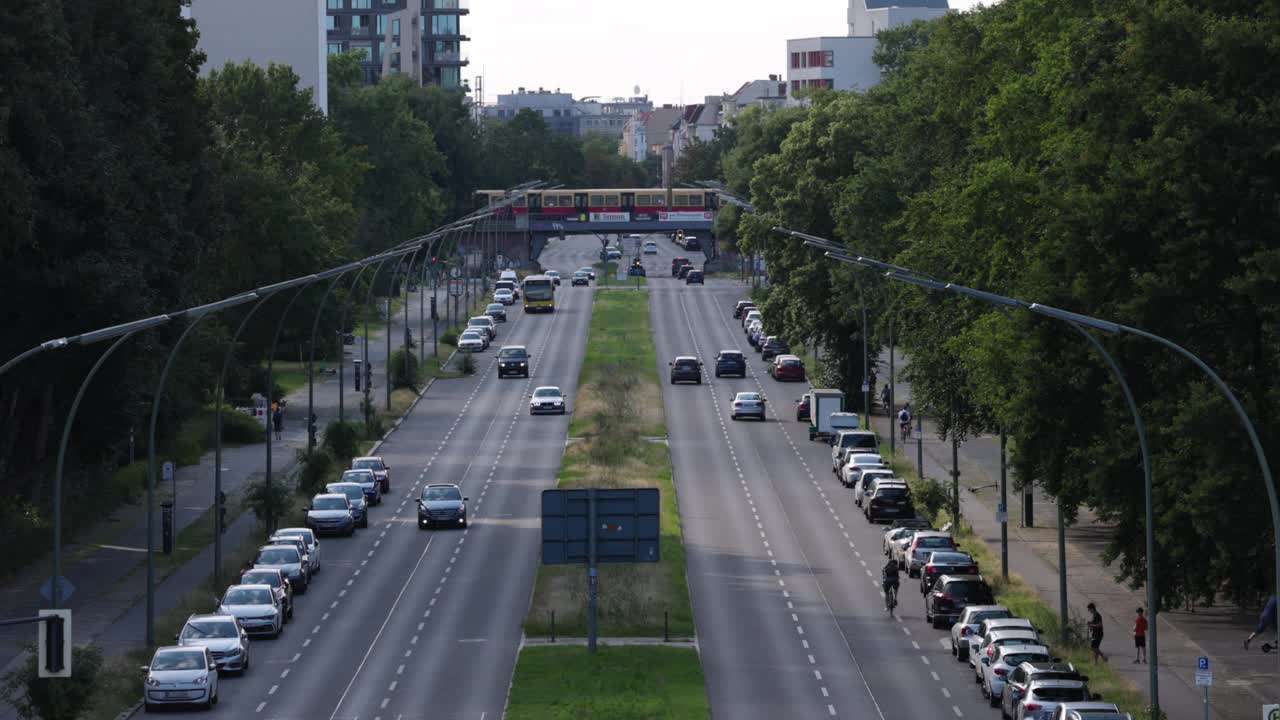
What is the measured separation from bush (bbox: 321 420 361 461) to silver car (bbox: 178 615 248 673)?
114ft

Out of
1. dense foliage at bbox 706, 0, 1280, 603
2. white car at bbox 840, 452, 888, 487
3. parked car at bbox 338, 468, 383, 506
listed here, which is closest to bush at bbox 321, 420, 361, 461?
parked car at bbox 338, 468, 383, 506

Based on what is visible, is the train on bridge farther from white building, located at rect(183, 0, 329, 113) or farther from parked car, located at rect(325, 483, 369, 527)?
parked car, located at rect(325, 483, 369, 527)

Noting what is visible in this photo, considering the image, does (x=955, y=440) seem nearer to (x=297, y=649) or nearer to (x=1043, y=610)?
(x=1043, y=610)

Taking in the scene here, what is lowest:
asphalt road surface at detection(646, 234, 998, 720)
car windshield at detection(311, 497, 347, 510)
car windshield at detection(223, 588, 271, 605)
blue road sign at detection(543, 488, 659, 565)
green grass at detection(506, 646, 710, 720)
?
asphalt road surface at detection(646, 234, 998, 720)

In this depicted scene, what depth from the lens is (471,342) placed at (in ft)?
401

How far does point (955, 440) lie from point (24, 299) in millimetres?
29718

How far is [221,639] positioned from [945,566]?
64.4 feet

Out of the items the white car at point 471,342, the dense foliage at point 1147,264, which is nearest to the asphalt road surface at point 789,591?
the dense foliage at point 1147,264

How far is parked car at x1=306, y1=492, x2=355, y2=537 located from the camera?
6638 centimetres

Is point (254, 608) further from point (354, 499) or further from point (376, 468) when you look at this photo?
point (376, 468)

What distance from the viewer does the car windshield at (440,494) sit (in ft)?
225

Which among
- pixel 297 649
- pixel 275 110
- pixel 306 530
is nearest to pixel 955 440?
pixel 306 530

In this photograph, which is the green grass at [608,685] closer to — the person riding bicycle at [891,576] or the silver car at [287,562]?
the person riding bicycle at [891,576]

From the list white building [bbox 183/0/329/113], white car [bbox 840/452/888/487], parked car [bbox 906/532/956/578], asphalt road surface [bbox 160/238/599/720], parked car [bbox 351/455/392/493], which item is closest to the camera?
asphalt road surface [bbox 160/238/599/720]
